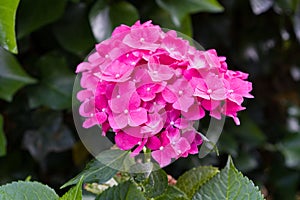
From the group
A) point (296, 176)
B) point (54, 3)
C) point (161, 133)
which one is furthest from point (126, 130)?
point (296, 176)

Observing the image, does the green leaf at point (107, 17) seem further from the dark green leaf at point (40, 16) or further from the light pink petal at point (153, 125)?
the light pink petal at point (153, 125)

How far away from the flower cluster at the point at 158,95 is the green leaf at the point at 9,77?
1.58 ft

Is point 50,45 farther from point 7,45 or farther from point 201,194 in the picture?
point 201,194

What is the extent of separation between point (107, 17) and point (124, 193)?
601 millimetres

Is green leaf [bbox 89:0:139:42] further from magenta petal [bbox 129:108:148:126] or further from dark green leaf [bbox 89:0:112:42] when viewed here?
magenta petal [bbox 129:108:148:126]

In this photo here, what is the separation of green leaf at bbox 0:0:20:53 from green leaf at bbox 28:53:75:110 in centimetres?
41

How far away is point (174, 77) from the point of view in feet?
1.82

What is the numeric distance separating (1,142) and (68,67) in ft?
0.91

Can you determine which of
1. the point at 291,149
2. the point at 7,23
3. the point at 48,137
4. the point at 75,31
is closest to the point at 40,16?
the point at 75,31

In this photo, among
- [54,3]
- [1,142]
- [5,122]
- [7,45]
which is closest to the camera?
[7,45]

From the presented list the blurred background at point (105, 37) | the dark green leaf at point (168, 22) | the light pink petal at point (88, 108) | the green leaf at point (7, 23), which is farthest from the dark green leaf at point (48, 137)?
the light pink petal at point (88, 108)

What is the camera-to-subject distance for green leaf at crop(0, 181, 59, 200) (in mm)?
547

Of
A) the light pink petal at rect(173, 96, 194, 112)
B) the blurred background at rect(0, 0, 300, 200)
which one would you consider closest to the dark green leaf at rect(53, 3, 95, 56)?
the blurred background at rect(0, 0, 300, 200)

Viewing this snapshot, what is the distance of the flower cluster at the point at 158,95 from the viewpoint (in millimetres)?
535
